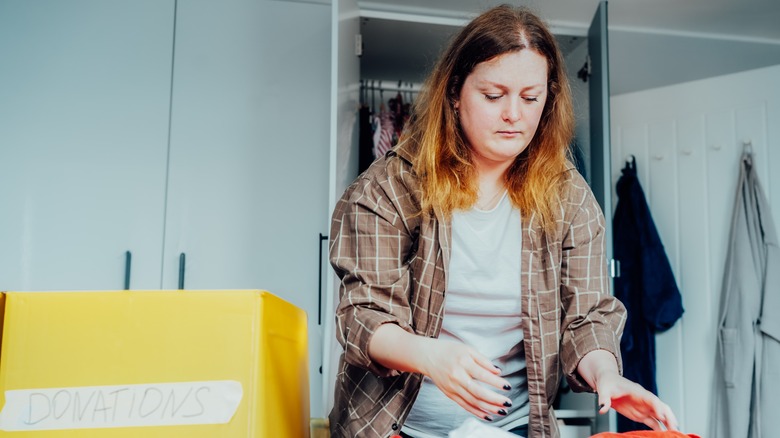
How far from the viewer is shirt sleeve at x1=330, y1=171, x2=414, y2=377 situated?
86 centimetres

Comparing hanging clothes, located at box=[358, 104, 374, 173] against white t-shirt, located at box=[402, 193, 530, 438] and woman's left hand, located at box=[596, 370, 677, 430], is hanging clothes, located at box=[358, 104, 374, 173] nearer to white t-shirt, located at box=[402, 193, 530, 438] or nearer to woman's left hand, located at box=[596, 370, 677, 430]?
white t-shirt, located at box=[402, 193, 530, 438]

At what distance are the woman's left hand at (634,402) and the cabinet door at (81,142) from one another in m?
1.69

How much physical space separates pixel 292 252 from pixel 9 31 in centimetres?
112

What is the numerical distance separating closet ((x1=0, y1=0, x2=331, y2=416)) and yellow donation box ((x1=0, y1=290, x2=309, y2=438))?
1498 millimetres

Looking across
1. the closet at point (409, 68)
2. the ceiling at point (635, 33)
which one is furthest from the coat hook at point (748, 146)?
the closet at point (409, 68)

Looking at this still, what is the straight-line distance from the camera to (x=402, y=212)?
3.22 feet

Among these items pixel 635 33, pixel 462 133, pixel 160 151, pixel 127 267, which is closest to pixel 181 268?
pixel 127 267

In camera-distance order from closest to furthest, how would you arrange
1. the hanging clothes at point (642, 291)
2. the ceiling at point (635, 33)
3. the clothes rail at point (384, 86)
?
1. the ceiling at point (635, 33)
2. the hanging clothes at point (642, 291)
3. the clothes rail at point (384, 86)

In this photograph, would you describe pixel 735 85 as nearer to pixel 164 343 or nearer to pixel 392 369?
pixel 392 369

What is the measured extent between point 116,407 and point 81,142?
1703mm

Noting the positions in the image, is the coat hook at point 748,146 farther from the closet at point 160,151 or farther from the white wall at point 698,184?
the closet at point 160,151

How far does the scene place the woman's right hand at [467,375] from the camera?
70cm

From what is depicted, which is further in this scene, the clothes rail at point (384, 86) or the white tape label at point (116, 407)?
A: the clothes rail at point (384, 86)

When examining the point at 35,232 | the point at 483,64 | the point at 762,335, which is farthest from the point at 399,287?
the point at 762,335
